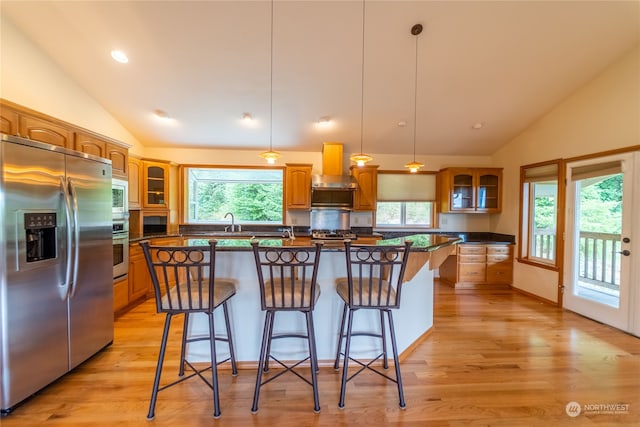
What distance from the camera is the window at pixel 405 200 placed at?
5.46 metres

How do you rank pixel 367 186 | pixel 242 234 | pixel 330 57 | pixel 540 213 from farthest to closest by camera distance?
pixel 367 186
pixel 242 234
pixel 540 213
pixel 330 57

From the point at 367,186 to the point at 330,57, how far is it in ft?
8.11

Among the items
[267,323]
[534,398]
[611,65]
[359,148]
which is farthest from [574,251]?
[267,323]

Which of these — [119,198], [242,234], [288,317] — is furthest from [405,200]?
[119,198]

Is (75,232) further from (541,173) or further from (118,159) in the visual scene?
(541,173)

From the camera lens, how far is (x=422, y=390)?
213 cm

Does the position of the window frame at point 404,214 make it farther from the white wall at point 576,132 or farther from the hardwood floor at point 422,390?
the hardwood floor at point 422,390

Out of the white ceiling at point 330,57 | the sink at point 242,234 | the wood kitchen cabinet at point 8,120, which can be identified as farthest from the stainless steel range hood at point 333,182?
the wood kitchen cabinet at point 8,120

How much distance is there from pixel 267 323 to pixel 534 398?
6.56 feet

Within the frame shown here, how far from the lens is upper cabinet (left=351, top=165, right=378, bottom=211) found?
17.0ft

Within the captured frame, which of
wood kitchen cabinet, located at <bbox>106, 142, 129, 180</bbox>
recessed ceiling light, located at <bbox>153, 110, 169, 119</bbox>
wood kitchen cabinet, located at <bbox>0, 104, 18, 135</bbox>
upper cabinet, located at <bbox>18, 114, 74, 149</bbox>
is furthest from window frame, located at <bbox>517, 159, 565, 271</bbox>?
wood kitchen cabinet, located at <bbox>0, 104, 18, 135</bbox>

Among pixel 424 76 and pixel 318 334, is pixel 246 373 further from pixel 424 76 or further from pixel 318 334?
pixel 424 76

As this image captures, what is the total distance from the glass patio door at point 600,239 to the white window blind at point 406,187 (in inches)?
81.1

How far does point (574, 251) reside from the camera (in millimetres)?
3828
